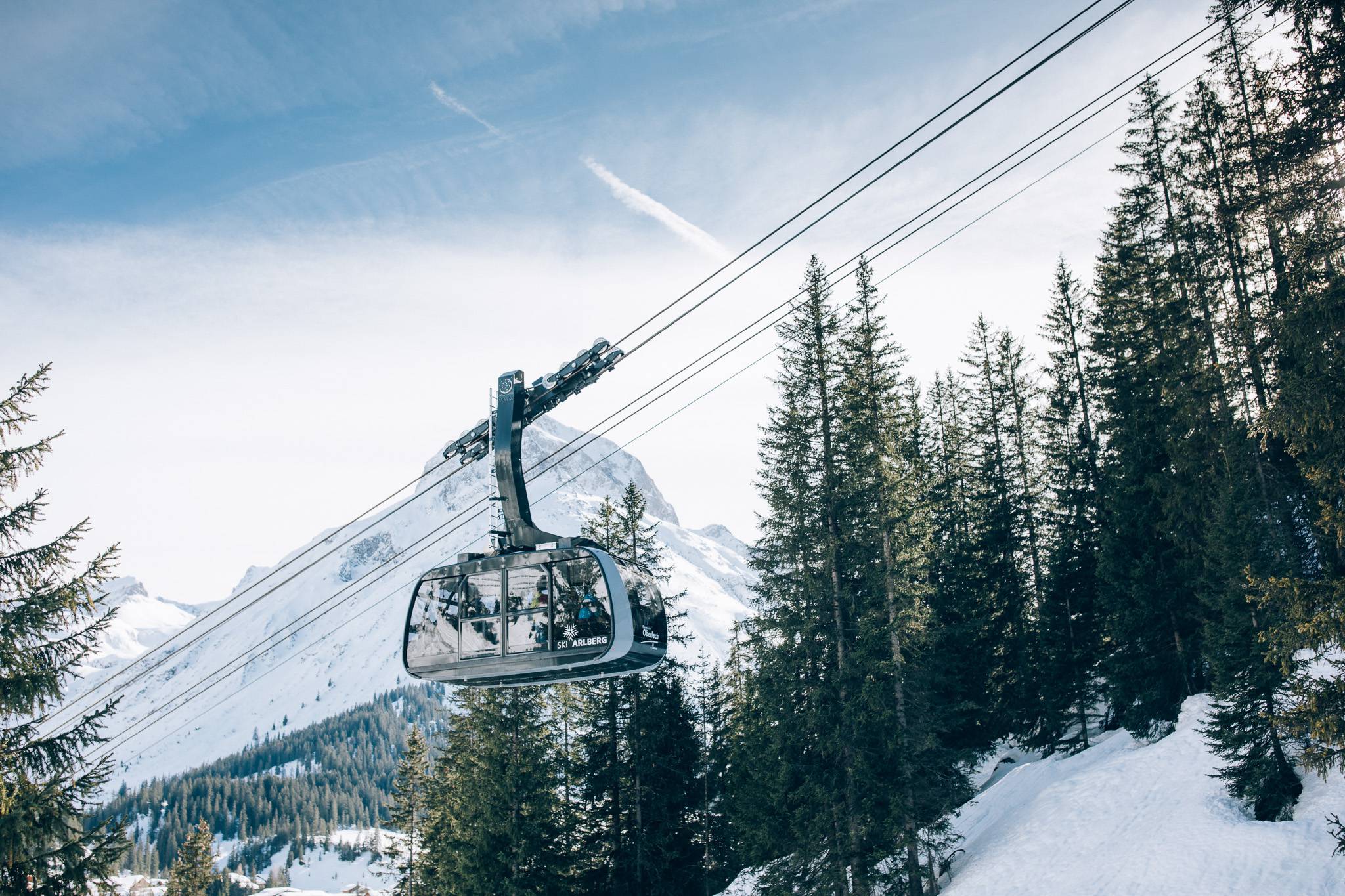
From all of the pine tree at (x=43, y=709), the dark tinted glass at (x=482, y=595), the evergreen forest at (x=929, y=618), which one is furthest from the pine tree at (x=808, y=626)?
the pine tree at (x=43, y=709)

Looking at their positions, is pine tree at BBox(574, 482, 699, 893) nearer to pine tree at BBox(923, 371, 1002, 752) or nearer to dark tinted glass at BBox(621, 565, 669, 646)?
pine tree at BBox(923, 371, 1002, 752)

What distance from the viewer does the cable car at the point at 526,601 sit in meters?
13.7

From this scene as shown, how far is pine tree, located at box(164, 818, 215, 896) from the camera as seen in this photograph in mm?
48125

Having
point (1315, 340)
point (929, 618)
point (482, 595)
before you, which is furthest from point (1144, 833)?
point (482, 595)

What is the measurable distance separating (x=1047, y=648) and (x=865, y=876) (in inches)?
509

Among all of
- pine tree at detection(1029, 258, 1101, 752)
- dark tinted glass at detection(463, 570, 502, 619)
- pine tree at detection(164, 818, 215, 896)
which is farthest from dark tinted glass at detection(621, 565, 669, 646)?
pine tree at detection(164, 818, 215, 896)

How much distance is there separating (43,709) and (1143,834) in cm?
2257

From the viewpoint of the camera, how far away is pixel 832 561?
23.7 metres

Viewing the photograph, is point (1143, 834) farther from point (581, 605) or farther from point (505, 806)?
point (505, 806)

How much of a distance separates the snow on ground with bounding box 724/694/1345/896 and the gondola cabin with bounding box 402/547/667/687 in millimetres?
12415

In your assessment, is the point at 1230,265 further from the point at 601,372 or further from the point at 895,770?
the point at 601,372

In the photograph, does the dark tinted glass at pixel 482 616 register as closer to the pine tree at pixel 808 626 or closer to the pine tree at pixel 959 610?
the pine tree at pixel 808 626

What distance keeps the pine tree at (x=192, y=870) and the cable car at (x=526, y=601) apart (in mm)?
44185

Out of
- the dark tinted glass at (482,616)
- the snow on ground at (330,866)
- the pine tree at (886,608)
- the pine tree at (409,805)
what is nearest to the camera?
the dark tinted glass at (482,616)
